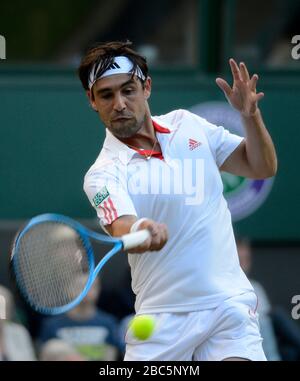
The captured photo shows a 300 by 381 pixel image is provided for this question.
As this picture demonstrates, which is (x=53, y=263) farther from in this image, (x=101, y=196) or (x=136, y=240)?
(x=136, y=240)

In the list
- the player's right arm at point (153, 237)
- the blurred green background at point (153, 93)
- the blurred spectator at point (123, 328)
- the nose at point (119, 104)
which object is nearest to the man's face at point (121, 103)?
the nose at point (119, 104)

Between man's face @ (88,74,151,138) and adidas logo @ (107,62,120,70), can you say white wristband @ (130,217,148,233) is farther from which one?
adidas logo @ (107,62,120,70)

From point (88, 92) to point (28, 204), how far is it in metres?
3.39

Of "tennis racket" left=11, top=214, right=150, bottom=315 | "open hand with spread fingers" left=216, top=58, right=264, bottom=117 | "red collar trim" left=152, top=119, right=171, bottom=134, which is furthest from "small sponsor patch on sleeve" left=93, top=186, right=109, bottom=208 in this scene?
"open hand with spread fingers" left=216, top=58, right=264, bottom=117

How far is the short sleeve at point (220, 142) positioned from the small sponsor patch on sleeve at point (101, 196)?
1.92 feet

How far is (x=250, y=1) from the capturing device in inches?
339

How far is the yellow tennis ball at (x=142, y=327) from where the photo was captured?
4.77 metres

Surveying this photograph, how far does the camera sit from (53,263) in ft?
15.6

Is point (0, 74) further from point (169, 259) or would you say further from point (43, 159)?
point (169, 259)

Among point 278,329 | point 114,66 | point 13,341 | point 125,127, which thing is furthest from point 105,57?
point 278,329

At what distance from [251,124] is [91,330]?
2.90 m

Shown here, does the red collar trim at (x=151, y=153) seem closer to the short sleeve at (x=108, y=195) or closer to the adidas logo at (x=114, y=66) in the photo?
the short sleeve at (x=108, y=195)

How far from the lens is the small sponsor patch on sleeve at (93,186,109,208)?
4688mm

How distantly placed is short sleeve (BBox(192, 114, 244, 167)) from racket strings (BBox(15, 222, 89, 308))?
79 centimetres
